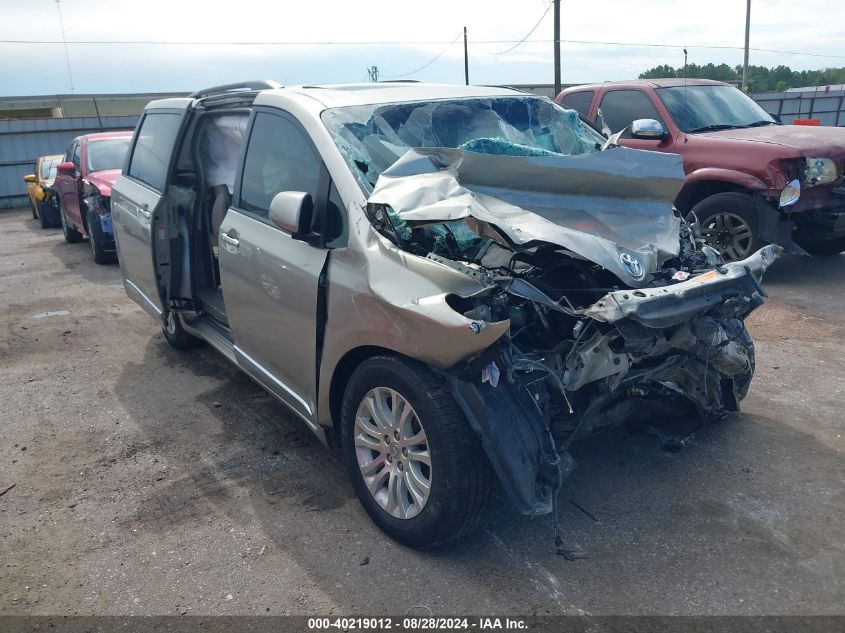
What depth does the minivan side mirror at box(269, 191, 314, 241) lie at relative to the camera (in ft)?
11.1

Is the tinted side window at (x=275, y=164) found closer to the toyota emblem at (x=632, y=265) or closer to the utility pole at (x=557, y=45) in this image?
the toyota emblem at (x=632, y=265)

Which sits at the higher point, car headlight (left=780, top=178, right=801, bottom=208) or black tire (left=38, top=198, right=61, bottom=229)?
car headlight (left=780, top=178, right=801, bottom=208)

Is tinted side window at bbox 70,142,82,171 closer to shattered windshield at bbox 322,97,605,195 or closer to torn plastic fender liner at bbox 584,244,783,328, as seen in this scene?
shattered windshield at bbox 322,97,605,195

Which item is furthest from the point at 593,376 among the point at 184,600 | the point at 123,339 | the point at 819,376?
the point at 123,339

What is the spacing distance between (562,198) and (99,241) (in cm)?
848

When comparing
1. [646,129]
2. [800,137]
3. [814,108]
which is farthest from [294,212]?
[814,108]

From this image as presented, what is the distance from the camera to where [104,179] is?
394 inches

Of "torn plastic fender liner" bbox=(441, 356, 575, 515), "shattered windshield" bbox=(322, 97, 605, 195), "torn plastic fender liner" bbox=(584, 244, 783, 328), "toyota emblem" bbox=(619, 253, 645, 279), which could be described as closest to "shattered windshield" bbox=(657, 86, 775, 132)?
"shattered windshield" bbox=(322, 97, 605, 195)

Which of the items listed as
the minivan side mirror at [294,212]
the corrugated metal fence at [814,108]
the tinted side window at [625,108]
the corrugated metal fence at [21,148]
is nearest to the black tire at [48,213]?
the corrugated metal fence at [21,148]

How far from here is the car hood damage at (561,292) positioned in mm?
2852

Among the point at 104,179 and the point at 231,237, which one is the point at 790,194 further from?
the point at 104,179

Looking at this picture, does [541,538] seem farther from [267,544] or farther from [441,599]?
[267,544]

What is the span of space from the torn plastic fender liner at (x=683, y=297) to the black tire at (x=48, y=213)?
14899 mm

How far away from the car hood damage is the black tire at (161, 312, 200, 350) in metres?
3.18
